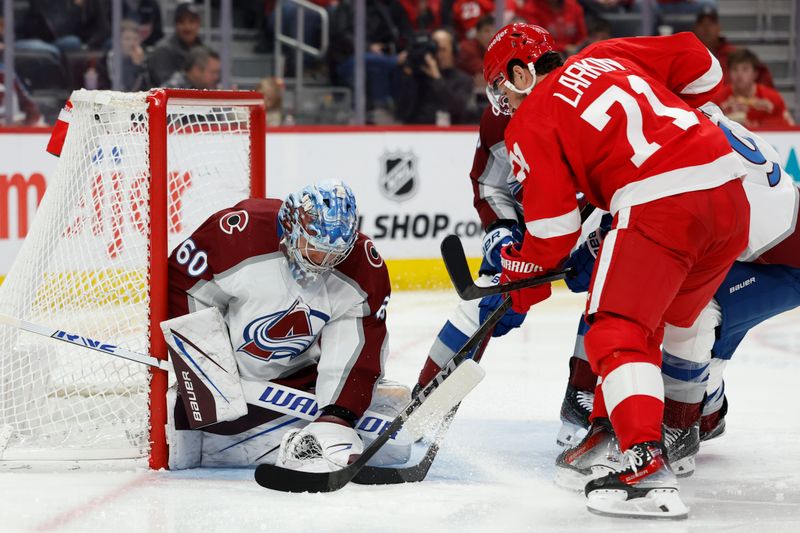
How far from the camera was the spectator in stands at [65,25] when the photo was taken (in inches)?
217

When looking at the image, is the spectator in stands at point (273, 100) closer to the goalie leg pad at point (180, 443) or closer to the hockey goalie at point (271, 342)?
the hockey goalie at point (271, 342)

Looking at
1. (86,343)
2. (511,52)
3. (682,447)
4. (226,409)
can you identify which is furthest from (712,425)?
(86,343)

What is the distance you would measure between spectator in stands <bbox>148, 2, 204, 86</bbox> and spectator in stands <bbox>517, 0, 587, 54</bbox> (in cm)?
172

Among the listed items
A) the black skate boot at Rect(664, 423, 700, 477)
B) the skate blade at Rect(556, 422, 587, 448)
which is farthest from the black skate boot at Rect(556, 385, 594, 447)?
the black skate boot at Rect(664, 423, 700, 477)

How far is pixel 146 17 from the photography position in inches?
222

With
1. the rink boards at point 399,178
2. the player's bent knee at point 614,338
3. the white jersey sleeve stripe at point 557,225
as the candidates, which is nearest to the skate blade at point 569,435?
the player's bent knee at point 614,338

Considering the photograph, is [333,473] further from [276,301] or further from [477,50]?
[477,50]

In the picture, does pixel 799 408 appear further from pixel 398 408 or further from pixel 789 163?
pixel 789 163

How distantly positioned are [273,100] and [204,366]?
330 centimetres

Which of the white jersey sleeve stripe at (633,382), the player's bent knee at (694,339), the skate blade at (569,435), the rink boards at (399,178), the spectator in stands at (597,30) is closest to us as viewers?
the white jersey sleeve stripe at (633,382)

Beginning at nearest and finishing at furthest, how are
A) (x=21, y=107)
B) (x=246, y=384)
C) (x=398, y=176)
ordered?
(x=246, y=384)
(x=21, y=107)
(x=398, y=176)

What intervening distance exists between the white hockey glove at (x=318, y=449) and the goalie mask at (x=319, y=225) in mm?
335

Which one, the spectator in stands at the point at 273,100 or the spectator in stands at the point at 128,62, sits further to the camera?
the spectator in stands at the point at 273,100

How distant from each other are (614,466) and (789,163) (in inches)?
151
